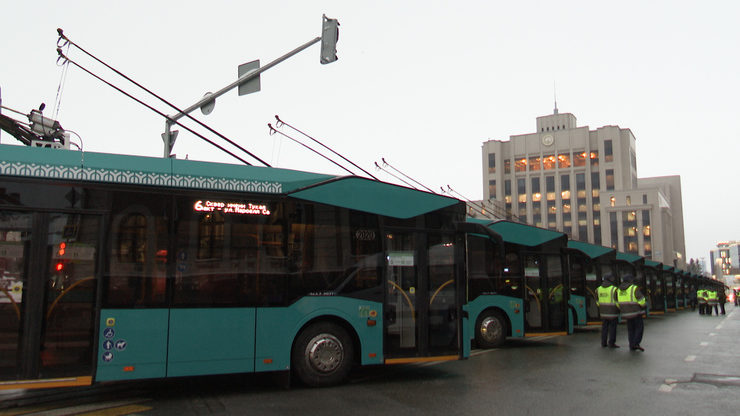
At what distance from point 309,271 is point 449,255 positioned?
2.68 m

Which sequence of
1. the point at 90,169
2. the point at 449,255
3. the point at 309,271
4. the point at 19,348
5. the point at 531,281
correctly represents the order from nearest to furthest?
the point at 19,348 → the point at 90,169 → the point at 309,271 → the point at 449,255 → the point at 531,281

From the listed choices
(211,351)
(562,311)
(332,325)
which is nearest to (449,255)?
(332,325)

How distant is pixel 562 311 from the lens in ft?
52.0

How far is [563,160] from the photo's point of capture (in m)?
127

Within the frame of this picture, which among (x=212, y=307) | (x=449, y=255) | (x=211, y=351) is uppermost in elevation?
(x=449, y=255)

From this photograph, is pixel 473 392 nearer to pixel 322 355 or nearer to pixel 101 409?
pixel 322 355

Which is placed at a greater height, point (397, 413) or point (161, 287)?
point (161, 287)

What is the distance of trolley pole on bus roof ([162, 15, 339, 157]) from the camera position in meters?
11.9

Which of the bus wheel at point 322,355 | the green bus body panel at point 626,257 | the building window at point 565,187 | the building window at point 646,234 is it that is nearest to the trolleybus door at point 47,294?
the bus wheel at point 322,355

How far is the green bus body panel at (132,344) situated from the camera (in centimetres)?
718

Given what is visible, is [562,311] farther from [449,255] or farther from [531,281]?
[449,255]

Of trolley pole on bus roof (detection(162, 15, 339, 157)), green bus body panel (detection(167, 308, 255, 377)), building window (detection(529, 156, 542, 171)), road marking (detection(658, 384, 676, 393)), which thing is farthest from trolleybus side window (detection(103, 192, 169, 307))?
Result: building window (detection(529, 156, 542, 171))

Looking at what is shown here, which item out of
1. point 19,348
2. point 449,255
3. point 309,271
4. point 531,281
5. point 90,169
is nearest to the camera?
point 19,348

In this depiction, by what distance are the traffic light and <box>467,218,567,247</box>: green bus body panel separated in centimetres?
563
